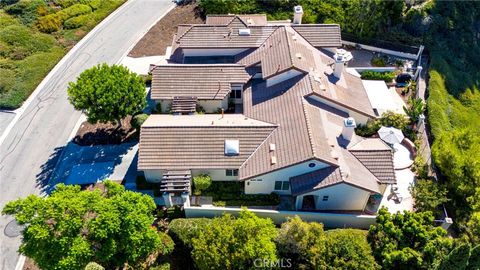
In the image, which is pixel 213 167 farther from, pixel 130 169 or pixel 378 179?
pixel 378 179

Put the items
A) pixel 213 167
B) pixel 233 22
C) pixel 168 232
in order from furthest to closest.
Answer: pixel 233 22 < pixel 213 167 < pixel 168 232

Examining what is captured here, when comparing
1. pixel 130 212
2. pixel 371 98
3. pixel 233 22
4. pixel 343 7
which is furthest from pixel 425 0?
pixel 130 212

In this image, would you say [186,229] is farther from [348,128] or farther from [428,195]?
[428,195]

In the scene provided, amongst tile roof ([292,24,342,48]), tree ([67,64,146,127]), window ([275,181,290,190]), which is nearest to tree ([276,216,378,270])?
window ([275,181,290,190])

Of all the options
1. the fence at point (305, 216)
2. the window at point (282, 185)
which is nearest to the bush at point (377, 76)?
the window at point (282, 185)

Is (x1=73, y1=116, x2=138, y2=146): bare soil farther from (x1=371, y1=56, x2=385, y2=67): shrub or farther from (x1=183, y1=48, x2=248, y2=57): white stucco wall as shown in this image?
(x1=371, y1=56, x2=385, y2=67): shrub

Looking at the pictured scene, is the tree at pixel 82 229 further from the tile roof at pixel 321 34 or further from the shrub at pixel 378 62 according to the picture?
the shrub at pixel 378 62
